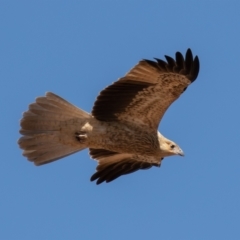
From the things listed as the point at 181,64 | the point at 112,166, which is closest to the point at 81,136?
the point at 112,166

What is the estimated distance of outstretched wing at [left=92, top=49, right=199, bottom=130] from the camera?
54.9 feet

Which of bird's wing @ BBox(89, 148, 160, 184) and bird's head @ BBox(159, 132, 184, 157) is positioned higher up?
bird's wing @ BBox(89, 148, 160, 184)

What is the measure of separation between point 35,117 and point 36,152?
58cm

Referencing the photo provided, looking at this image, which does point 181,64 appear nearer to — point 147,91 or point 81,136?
point 147,91

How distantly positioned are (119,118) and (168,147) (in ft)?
2.75

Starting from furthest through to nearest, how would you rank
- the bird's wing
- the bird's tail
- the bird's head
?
the bird's wing
the bird's head
the bird's tail

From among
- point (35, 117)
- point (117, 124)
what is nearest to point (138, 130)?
point (117, 124)

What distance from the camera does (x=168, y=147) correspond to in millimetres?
17391

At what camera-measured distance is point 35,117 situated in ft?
56.8

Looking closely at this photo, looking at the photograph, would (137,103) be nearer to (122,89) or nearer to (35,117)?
(122,89)

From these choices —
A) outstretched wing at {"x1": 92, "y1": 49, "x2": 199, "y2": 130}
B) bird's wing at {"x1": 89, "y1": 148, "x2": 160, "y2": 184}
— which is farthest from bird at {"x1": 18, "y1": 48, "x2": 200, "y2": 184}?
bird's wing at {"x1": 89, "y1": 148, "x2": 160, "y2": 184}

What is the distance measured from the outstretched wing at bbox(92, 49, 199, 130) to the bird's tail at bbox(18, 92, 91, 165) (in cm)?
37

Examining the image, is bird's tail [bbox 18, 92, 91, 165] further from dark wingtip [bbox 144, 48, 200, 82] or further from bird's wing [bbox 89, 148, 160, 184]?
dark wingtip [bbox 144, 48, 200, 82]

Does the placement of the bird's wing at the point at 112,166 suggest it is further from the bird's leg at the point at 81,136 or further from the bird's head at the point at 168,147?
Result: the bird's leg at the point at 81,136
